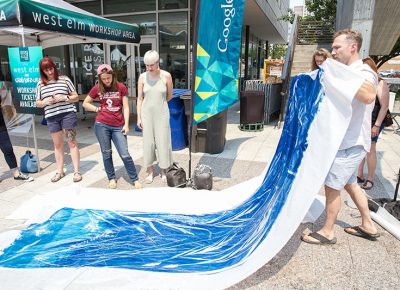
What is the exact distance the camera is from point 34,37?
7.89 metres

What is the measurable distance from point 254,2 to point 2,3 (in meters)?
8.11

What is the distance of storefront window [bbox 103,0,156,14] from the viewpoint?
10734mm

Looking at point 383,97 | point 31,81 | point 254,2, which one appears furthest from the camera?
point 254,2

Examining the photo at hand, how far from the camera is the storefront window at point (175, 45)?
10445mm

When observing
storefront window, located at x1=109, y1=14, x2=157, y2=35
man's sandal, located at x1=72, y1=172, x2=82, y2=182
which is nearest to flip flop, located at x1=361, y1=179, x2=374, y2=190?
man's sandal, located at x1=72, y1=172, x2=82, y2=182

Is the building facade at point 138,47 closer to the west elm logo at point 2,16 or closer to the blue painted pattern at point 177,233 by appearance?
the west elm logo at point 2,16

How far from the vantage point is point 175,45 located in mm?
10680

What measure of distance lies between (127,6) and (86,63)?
102 inches

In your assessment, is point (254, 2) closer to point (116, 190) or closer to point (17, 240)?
point (116, 190)

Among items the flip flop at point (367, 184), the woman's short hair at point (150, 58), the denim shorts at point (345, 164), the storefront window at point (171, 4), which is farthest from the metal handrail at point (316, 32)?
the denim shorts at point (345, 164)

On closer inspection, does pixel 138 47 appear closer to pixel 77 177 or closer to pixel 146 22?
pixel 146 22

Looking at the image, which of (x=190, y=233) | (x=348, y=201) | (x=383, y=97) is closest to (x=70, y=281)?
(x=190, y=233)

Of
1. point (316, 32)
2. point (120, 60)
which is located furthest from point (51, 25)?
point (316, 32)

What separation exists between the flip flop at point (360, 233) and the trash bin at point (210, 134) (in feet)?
10.7
